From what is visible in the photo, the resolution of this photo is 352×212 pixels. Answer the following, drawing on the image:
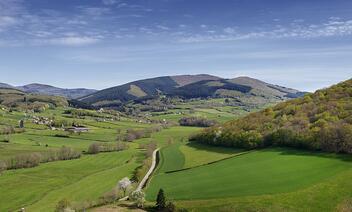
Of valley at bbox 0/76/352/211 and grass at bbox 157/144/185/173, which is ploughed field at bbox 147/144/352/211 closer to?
valley at bbox 0/76/352/211

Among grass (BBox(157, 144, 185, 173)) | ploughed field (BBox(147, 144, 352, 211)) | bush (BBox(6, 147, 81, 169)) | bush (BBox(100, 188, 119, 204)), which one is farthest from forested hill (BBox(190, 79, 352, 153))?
bush (BBox(6, 147, 81, 169))

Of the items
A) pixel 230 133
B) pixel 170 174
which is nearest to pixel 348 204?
pixel 170 174

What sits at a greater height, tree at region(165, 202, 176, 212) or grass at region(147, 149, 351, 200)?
grass at region(147, 149, 351, 200)

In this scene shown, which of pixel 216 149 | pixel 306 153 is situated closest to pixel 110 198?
Answer: pixel 306 153

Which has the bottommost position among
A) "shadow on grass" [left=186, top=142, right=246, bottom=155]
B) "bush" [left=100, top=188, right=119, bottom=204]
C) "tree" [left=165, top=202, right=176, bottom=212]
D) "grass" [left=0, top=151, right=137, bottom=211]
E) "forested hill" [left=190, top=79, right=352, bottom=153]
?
"grass" [left=0, top=151, right=137, bottom=211]

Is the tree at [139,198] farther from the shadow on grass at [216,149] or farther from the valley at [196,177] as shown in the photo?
the shadow on grass at [216,149]

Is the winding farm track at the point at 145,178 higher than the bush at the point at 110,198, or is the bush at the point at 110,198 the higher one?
the winding farm track at the point at 145,178

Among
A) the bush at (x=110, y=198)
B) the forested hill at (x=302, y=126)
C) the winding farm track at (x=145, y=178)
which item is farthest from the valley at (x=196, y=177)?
the winding farm track at (x=145, y=178)
